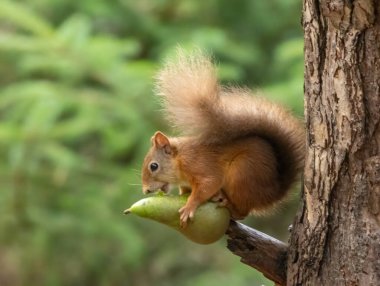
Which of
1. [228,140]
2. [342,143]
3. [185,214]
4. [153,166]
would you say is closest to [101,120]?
[153,166]

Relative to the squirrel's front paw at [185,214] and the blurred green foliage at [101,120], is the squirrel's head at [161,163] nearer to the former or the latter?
the squirrel's front paw at [185,214]

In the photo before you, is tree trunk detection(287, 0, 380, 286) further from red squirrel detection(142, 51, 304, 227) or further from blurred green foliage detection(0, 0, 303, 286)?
blurred green foliage detection(0, 0, 303, 286)

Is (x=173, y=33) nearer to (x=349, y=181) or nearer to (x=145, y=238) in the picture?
(x=145, y=238)

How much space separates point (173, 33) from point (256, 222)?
114 centimetres

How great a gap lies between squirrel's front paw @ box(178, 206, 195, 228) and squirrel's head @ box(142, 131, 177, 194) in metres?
0.22

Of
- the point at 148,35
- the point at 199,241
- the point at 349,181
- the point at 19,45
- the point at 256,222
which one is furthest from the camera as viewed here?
the point at 148,35

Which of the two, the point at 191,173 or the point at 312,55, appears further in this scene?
the point at 191,173

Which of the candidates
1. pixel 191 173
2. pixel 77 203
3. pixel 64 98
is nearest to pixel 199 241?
pixel 191 173

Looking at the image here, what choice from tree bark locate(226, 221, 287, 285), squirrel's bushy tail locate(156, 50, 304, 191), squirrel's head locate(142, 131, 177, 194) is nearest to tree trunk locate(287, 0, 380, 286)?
tree bark locate(226, 221, 287, 285)

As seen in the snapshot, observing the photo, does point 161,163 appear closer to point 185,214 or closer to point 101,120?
point 185,214

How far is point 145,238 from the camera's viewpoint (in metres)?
5.66

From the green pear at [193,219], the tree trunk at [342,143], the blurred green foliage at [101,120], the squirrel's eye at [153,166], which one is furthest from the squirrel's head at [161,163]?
A: the blurred green foliage at [101,120]

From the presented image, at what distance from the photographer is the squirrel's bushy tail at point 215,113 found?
2.37 metres

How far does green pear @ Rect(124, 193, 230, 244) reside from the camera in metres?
2.24
